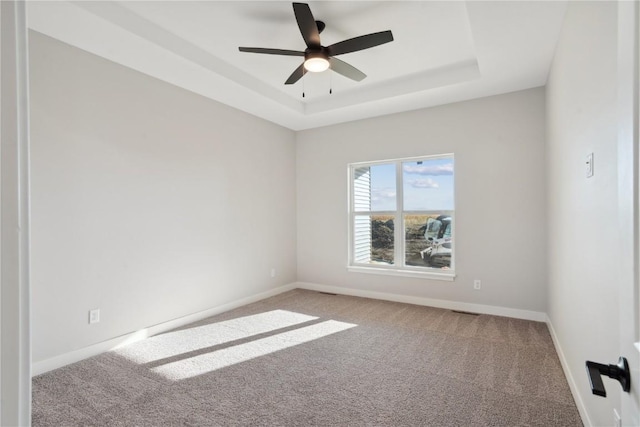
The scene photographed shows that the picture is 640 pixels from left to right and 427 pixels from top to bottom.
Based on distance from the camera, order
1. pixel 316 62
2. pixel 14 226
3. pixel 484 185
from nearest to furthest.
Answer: pixel 14 226 < pixel 316 62 < pixel 484 185

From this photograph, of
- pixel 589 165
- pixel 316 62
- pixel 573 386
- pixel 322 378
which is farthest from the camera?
pixel 316 62

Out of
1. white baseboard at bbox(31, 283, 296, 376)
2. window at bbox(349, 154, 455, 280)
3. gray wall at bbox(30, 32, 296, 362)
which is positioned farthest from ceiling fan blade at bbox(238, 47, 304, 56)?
white baseboard at bbox(31, 283, 296, 376)

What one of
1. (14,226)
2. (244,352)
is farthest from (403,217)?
(14,226)

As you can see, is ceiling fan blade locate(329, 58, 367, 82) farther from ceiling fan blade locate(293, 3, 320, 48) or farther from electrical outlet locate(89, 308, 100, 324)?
electrical outlet locate(89, 308, 100, 324)

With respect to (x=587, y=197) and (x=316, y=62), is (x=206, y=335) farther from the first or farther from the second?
(x=587, y=197)

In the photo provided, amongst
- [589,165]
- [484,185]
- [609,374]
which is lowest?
[609,374]

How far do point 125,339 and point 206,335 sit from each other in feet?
2.44

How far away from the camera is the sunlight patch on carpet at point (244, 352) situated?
8.63 feet

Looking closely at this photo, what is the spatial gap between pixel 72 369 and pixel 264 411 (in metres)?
1.75

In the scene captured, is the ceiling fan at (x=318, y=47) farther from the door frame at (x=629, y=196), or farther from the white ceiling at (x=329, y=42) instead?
the door frame at (x=629, y=196)

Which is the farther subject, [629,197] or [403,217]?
[403,217]

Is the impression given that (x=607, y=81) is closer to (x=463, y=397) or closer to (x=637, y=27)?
(x=637, y=27)

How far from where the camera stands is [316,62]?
279 centimetres

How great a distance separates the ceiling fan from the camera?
2395 millimetres
